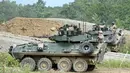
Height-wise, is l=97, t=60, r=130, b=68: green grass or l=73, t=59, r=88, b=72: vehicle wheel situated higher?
l=73, t=59, r=88, b=72: vehicle wheel

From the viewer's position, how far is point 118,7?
6731cm

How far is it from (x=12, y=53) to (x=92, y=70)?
4.12 meters

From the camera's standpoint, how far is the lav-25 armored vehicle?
21519 millimetres

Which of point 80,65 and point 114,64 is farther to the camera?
point 114,64

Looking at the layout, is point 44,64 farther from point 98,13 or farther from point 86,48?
point 98,13

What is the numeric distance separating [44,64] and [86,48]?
2.45m

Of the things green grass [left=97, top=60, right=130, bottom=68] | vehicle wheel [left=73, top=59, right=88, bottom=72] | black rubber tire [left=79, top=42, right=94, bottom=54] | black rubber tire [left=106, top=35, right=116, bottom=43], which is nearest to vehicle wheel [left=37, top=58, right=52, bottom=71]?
vehicle wheel [left=73, top=59, right=88, bottom=72]

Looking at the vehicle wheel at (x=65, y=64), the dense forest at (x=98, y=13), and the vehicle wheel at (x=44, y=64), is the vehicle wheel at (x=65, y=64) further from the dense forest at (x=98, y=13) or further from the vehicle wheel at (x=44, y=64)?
the dense forest at (x=98, y=13)

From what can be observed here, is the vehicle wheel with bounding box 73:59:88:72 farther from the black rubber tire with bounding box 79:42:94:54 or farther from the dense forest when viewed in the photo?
the dense forest

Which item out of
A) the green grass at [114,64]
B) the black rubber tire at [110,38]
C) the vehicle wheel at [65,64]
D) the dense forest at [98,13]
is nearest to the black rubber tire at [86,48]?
the vehicle wheel at [65,64]

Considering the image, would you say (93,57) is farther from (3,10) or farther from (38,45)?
(3,10)

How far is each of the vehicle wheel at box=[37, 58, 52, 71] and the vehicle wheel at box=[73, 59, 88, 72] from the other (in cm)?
126

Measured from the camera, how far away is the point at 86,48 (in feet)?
69.4

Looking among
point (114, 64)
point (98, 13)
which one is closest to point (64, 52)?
point (114, 64)
